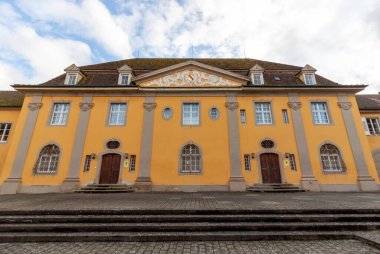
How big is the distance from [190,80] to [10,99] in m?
16.4

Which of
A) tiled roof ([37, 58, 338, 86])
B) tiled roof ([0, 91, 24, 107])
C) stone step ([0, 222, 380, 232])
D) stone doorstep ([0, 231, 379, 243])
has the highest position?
tiled roof ([37, 58, 338, 86])

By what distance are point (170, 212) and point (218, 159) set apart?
7.90 meters

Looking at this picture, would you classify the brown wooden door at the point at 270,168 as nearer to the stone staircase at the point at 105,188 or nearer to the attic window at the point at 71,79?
the stone staircase at the point at 105,188

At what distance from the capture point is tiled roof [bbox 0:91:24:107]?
15.5 metres

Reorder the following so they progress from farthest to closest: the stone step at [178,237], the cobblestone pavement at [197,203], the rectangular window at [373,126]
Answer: the rectangular window at [373,126] < the cobblestone pavement at [197,203] < the stone step at [178,237]

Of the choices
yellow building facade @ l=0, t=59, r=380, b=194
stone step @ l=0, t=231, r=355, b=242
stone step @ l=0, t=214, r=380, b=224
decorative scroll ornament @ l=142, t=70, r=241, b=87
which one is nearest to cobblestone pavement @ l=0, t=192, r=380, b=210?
stone step @ l=0, t=214, r=380, b=224

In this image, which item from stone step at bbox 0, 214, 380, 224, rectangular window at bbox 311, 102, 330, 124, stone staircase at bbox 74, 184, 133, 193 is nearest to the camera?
stone step at bbox 0, 214, 380, 224

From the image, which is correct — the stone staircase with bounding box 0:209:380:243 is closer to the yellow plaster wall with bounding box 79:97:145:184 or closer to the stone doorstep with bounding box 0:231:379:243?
the stone doorstep with bounding box 0:231:379:243

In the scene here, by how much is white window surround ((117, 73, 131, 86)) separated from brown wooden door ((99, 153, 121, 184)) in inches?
242

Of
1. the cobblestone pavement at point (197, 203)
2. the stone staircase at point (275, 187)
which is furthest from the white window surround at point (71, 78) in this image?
the stone staircase at point (275, 187)

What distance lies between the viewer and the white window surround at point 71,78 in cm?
1571

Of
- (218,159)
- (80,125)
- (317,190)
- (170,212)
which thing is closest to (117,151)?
(80,125)

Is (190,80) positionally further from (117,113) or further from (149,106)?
(117,113)

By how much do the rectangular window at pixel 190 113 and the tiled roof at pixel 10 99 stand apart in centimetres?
1367
